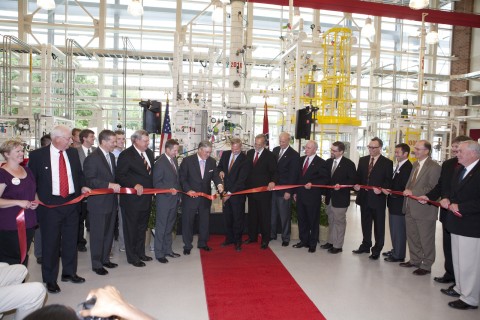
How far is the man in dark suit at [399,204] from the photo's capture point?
5566 mm

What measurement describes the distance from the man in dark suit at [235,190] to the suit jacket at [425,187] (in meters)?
2.57

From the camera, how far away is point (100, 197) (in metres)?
4.81

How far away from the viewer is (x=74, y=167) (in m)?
4.38

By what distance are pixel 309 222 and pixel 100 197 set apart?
3.35 metres

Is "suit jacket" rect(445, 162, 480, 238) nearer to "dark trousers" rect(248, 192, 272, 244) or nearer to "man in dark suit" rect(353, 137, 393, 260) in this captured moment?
"man in dark suit" rect(353, 137, 393, 260)

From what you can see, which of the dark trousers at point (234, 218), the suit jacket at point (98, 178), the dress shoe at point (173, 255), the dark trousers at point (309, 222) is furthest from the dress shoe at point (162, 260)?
the dark trousers at point (309, 222)

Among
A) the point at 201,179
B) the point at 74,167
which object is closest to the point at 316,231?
the point at 201,179

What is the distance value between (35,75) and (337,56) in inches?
524

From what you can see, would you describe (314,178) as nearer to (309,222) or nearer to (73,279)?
(309,222)

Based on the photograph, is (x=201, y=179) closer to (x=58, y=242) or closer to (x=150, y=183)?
(x=150, y=183)

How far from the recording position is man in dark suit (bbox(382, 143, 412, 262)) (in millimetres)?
5566

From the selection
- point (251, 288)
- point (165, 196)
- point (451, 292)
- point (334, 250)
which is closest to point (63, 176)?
point (165, 196)

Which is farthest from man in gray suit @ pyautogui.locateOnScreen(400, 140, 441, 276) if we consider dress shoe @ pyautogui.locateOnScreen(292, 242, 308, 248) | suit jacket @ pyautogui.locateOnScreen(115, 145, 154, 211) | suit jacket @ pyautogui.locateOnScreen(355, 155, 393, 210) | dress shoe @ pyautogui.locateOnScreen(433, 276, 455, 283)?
suit jacket @ pyautogui.locateOnScreen(115, 145, 154, 211)

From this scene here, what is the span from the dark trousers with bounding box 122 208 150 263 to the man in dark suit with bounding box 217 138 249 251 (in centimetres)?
143
